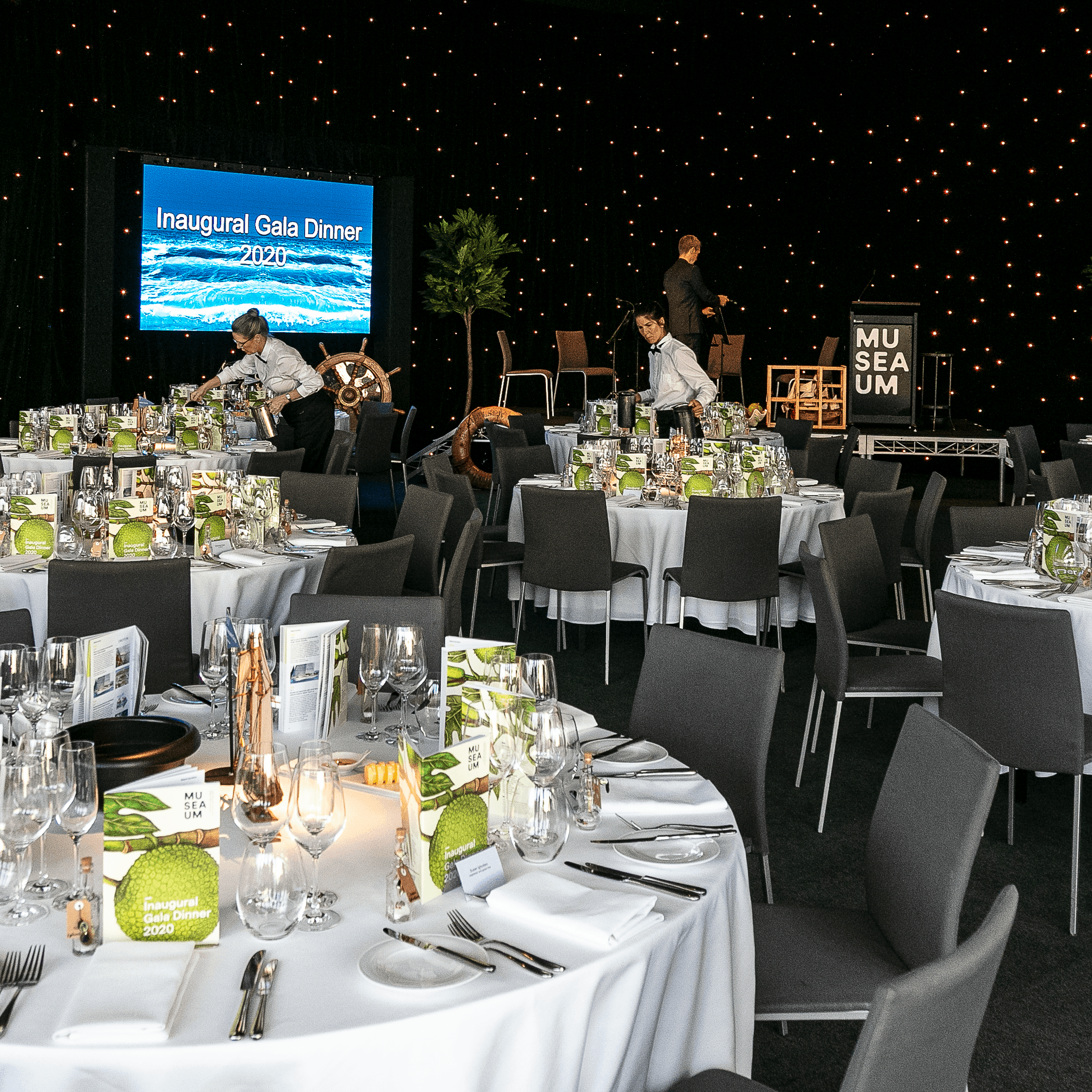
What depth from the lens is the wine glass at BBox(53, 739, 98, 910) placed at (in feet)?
5.73

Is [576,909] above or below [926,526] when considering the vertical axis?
below

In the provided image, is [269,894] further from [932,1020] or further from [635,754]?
[635,754]

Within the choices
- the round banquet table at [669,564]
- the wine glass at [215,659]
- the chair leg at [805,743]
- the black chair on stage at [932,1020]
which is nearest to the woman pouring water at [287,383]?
the round banquet table at [669,564]

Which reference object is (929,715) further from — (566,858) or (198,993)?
(198,993)

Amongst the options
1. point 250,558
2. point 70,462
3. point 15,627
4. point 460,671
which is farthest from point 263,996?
point 70,462

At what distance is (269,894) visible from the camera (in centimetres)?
164

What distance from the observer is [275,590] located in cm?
429

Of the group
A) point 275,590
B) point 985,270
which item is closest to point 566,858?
point 275,590

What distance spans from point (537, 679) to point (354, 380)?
10748mm

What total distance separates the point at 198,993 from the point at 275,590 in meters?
2.85

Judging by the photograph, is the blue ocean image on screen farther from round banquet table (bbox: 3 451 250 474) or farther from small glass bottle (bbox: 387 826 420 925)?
small glass bottle (bbox: 387 826 420 925)

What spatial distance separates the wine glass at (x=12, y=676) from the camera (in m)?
2.29

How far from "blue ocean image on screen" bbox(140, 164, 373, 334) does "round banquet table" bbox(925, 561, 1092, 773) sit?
955 centimetres

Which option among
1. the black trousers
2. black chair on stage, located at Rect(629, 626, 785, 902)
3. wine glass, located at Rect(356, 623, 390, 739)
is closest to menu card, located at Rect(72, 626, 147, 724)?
wine glass, located at Rect(356, 623, 390, 739)
